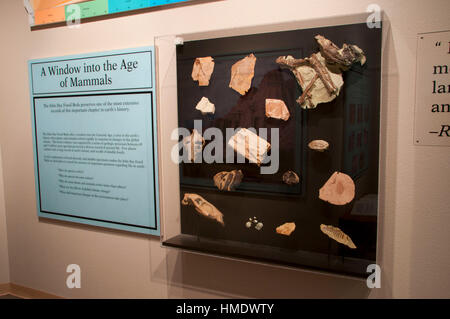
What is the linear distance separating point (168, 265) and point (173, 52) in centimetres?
104

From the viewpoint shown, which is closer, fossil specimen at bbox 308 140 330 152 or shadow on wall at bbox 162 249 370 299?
fossil specimen at bbox 308 140 330 152

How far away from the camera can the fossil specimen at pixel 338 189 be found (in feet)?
4.01

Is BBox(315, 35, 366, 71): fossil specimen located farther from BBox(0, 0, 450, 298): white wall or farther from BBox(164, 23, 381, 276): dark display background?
BBox(0, 0, 450, 298): white wall

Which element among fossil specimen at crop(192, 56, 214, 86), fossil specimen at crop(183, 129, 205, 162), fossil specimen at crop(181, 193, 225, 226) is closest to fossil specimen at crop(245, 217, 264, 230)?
fossil specimen at crop(181, 193, 225, 226)

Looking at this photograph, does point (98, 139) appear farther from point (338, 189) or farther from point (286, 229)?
point (338, 189)

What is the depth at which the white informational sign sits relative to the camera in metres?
1.16

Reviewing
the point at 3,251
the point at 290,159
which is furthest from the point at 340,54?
the point at 3,251

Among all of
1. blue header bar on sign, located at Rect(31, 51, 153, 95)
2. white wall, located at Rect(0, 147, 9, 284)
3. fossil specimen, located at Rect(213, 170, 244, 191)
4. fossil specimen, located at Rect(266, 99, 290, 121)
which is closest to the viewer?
fossil specimen, located at Rect(266, 99, 290, 121)

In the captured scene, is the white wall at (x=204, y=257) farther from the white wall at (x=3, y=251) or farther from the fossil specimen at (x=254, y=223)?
the fossil specimen at (x=254, y=223)

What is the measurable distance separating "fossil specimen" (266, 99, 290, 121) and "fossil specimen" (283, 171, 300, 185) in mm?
211

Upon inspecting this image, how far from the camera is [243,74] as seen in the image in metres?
1.36

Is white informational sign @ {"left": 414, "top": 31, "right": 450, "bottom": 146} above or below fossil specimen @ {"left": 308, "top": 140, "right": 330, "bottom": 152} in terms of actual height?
above
